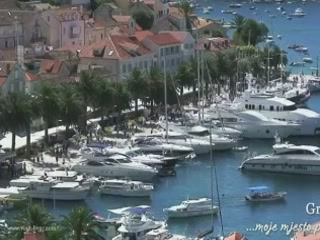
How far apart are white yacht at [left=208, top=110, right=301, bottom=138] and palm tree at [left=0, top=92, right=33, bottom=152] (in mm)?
11413

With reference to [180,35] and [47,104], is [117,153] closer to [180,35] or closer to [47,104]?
[47,104]

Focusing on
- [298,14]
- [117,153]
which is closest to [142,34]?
[117,153]

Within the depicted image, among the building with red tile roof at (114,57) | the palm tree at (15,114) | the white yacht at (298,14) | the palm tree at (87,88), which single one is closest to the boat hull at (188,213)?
the palm tree at (15,114)

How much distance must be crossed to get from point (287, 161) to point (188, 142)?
4785 millimetres

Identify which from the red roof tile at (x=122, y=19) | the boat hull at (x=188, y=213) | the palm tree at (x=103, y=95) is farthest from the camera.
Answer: the red roof tile at (x=122, y=19)

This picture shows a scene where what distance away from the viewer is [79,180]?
41.2 metres

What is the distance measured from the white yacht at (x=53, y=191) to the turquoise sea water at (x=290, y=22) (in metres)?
38.6

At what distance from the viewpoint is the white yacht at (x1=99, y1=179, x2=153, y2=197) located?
4128 centimetres

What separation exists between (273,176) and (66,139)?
852cm

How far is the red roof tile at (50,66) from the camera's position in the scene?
2205 inches

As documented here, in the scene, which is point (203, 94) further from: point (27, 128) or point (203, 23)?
point (203, 23)

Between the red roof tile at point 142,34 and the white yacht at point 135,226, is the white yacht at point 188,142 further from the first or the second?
the red roof tile at point 142,34

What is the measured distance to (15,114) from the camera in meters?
45.3

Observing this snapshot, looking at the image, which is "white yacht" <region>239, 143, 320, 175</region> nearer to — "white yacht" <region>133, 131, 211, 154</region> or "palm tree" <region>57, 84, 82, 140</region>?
"white yacht" <region>133, 131, 211, 154</region>
